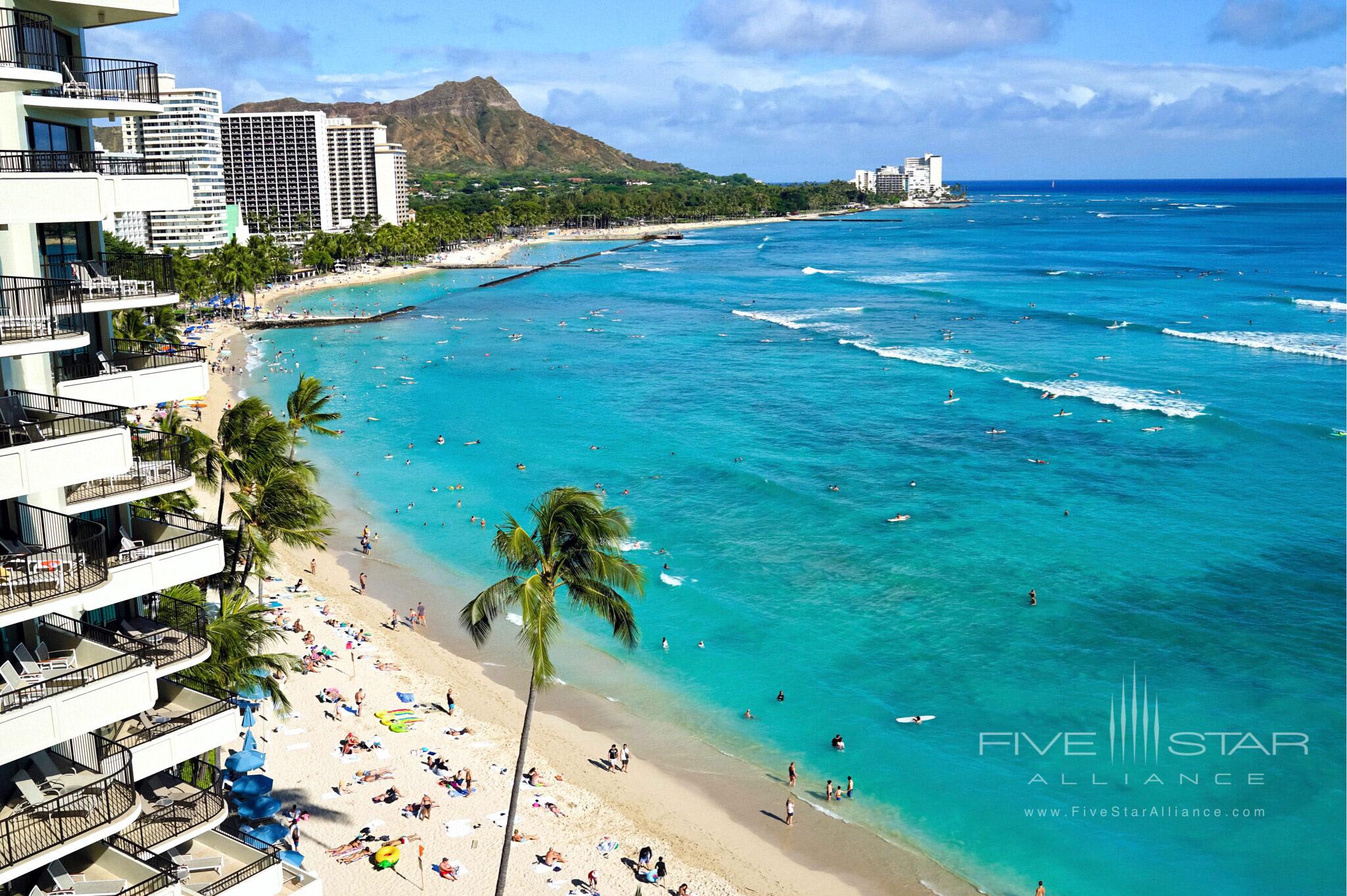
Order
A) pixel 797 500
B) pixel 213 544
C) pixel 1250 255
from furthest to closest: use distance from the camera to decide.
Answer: pixel 1250 255 < pixel 797 500 < pixel 213 544

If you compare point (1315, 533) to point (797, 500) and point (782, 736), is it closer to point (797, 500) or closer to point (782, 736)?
point (797, 500)

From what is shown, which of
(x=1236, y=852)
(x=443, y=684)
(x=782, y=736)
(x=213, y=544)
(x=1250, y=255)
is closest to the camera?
(x=213, y=544)

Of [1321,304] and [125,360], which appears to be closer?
[125,360]

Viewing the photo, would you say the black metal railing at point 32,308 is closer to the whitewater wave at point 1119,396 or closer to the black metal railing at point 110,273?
the black metal railing at point 110,273

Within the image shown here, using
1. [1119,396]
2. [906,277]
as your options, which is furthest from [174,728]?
[906,277]

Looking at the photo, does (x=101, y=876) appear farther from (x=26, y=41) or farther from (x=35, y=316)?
(x=26, y=41)

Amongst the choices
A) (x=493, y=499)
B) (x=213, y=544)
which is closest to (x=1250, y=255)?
(x=493, y=499)
